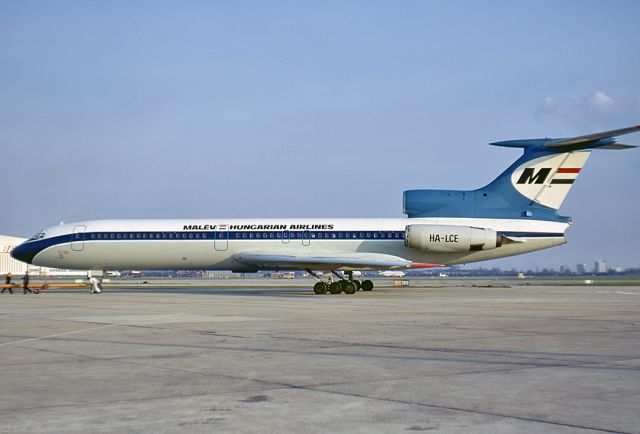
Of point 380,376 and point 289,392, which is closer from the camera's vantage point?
point 289,392

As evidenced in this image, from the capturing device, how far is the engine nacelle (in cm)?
3138

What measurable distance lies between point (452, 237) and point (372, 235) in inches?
151

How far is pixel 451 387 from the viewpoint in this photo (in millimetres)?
7031

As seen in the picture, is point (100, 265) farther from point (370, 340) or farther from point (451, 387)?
point (451, 387)

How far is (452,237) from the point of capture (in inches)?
1240

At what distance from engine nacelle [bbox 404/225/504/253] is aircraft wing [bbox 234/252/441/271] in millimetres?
1093

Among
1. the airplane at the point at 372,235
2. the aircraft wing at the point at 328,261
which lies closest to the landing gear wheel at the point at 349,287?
the airplane at the point at 372,235

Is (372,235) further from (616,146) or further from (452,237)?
(616,146)

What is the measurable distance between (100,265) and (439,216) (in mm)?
17609

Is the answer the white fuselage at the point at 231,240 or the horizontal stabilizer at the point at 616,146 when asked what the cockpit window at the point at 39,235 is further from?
the horizontal stabilizer at the point at 616,146

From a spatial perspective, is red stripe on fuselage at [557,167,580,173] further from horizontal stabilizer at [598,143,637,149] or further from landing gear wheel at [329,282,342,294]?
landing gear wheel at [329,282,342,294]

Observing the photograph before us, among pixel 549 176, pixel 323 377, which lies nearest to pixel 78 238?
pixel 549 176

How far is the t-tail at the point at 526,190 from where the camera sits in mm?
30594

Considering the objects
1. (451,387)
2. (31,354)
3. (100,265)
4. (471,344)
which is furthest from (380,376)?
(100,265)
